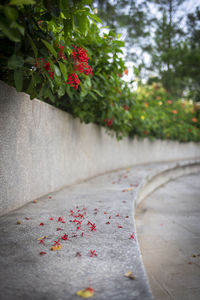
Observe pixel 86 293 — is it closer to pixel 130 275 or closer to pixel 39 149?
pixel 130 275

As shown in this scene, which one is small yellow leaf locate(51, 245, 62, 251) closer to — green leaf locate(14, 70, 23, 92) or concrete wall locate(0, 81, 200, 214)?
concrete wall locate(0, 81, 200, 214)

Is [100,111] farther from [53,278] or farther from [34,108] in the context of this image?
[53,278]

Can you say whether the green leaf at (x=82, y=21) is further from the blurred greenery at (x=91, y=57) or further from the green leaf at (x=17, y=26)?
the green leaf at (x=17, y=26)

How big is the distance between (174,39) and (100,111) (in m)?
2.24

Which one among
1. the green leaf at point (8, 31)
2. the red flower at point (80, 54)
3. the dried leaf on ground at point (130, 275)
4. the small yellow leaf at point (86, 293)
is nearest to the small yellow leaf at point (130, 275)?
the dried leaf on ground at point (130, 275)

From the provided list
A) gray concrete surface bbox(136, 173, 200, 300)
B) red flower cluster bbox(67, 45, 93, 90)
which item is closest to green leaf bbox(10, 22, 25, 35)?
red flower cluster bbox(67, 45, 93, 90)

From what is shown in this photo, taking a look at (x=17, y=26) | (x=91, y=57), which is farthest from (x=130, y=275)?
(x=91, y=57)

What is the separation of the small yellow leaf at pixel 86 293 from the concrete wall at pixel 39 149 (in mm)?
1293

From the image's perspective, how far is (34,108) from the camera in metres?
2.71

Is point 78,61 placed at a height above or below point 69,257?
above

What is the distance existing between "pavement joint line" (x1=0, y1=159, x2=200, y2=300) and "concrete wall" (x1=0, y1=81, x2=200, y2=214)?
27 centimetres

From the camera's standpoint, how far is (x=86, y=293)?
1.12 meters

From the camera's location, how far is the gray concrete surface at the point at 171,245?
5.54ft

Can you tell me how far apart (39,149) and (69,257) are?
5.34 feet
